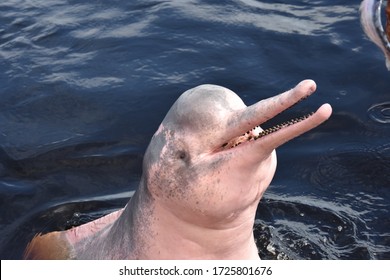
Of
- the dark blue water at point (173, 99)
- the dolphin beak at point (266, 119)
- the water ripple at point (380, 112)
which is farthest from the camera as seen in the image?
the water ripple at point (380, 112)

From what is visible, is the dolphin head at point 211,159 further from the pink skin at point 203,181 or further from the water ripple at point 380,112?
the water ripple at point 380,112

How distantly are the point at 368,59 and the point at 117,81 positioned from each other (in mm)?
2965

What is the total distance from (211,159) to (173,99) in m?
3.83

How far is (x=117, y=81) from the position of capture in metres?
8.43

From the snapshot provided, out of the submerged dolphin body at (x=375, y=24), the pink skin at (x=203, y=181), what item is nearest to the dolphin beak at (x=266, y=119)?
the pink skin at (x=203, y=181)

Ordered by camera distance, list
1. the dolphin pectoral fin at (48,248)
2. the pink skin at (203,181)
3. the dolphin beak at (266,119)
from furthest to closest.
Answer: the dolphin pectoral fin at (48,248), the pink skin at (203,181), the dolphin beak at (266,119)

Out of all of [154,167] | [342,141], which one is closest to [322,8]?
[342,141]

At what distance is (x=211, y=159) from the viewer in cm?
423

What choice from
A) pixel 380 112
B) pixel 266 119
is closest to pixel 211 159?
pixel 266 119

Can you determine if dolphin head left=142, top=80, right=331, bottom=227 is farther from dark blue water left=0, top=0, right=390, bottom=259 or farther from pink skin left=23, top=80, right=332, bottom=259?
dark blue water left=0, top=0, right=390, bottom=259

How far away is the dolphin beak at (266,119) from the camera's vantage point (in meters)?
3.60

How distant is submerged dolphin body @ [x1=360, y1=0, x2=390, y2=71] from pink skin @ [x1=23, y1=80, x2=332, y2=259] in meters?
0.53

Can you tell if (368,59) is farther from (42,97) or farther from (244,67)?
(42,97)

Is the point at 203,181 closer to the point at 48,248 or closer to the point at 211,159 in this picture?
the point at 211,159
